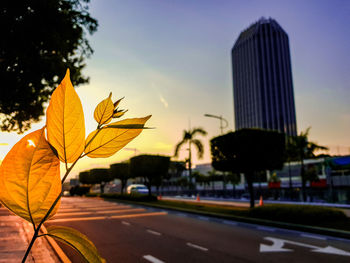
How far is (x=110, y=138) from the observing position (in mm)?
906

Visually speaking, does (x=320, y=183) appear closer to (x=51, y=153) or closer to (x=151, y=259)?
(x=151, y=259)

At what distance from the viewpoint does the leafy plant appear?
791mm

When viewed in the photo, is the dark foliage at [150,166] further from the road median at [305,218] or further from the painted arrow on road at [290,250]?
the painted arrow on road at [290,250]

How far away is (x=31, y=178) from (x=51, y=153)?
0.09 metres

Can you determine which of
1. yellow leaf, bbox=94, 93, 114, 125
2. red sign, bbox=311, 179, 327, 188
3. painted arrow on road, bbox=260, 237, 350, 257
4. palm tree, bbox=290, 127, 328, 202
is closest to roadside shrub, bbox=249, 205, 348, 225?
painted arrow on road, bbox=260, 237, 350, 257

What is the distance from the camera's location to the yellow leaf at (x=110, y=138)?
0.87 m

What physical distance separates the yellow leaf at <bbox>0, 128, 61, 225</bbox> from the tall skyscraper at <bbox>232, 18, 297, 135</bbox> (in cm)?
13966

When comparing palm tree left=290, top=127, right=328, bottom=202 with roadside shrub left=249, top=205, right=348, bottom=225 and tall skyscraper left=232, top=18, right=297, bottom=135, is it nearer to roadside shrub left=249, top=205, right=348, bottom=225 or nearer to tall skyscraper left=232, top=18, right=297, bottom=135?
roadside shrub left=249, top=205, right=348, bottom=225

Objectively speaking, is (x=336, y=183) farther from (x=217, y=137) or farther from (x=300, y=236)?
(x=300, y=236)

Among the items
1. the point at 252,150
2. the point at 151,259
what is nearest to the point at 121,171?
the point at 252,150

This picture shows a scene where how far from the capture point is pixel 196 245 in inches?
359

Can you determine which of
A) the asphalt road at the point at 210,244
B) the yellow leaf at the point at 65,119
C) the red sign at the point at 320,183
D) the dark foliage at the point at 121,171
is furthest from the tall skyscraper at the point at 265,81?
the yellow leaf at the point at 65,119

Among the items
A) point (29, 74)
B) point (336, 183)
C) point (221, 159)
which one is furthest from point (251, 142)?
point (336, 183)

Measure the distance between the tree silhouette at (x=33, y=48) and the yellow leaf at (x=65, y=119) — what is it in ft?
31.8
